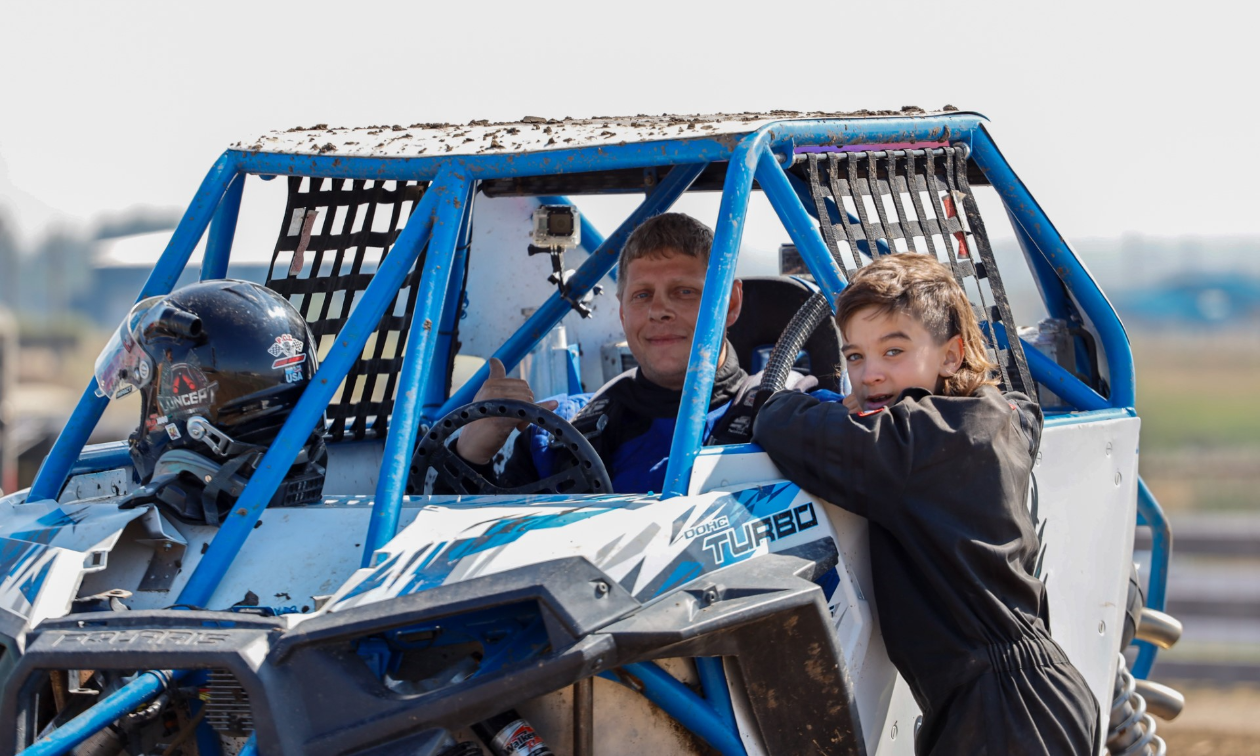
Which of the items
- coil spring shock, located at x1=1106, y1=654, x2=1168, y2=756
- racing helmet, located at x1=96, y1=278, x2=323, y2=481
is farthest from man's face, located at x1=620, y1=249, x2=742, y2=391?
coil spring shock, located at x1=1106, y1=654, x2=1168, y2=756

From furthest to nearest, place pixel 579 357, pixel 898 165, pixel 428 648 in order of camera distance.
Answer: pixel 579 357
pixel 898 165
pixel 428 648

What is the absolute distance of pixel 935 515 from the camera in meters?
2.52

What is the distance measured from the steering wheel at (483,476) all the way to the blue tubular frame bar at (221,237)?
932mm

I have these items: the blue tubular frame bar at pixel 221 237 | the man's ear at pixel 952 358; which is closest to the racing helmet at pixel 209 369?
the blue tubular frame bar at pixel 221 237

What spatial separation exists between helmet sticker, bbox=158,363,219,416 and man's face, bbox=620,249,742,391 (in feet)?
4.13

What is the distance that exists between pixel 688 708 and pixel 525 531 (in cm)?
45

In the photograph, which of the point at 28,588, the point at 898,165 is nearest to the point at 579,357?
the point at 898,165

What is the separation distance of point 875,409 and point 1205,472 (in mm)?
8218

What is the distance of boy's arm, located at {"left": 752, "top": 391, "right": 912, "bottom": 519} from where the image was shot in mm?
2498

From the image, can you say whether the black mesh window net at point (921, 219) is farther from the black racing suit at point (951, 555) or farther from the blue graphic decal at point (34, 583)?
the blue graphic decal at point (34, 583)

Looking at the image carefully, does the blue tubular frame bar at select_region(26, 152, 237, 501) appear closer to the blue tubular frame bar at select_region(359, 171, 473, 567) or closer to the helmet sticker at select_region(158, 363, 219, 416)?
the helmet sticker at select_region(158, 363, 219, 416)

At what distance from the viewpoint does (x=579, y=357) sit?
531cm

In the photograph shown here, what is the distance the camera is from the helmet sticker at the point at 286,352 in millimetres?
3021

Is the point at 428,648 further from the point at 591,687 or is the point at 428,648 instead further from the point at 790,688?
the point at 790,688
